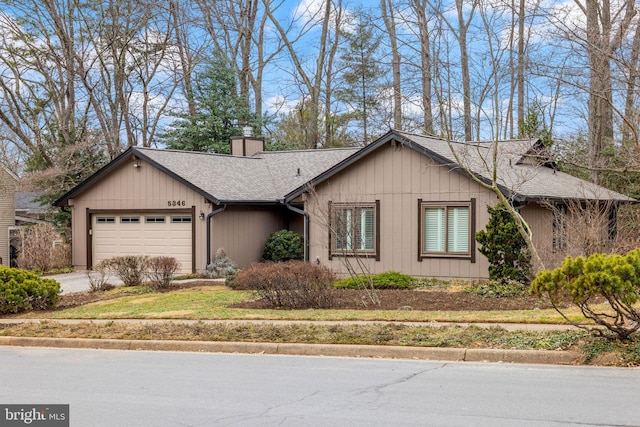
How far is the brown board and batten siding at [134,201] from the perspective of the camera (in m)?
26.2

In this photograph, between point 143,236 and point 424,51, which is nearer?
point 424,51

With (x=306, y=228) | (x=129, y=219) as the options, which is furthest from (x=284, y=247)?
(x=129, y=219)

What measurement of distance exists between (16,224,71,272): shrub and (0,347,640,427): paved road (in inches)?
712

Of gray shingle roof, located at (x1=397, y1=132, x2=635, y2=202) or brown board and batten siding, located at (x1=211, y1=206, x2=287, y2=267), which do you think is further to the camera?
brown board and batten siding, located at (x1=211, y1=206, x2=287, y2=267)

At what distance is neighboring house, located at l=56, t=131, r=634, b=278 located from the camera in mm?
21734

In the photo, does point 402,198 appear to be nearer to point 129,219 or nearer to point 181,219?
point 181,219

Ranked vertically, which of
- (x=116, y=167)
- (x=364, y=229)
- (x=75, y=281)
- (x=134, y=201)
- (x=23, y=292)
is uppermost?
(x=116, y=167)

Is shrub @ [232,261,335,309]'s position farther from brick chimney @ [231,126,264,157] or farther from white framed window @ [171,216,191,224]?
brick chimney @ [231,126,264,157]

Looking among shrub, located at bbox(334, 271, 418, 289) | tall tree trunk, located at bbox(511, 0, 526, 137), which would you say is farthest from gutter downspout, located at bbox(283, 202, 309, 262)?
tall tree trunk, located at bbox(511, 0, 526, 137)

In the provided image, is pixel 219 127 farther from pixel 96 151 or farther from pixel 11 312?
pixel 11 312

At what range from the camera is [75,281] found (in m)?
25.4

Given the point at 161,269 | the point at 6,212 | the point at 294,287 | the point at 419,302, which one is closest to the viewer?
the point at 294,287

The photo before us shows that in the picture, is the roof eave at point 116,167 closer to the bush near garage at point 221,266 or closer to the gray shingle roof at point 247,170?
the gray shingle roof at point 247,170

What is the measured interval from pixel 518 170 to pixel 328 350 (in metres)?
14.0
